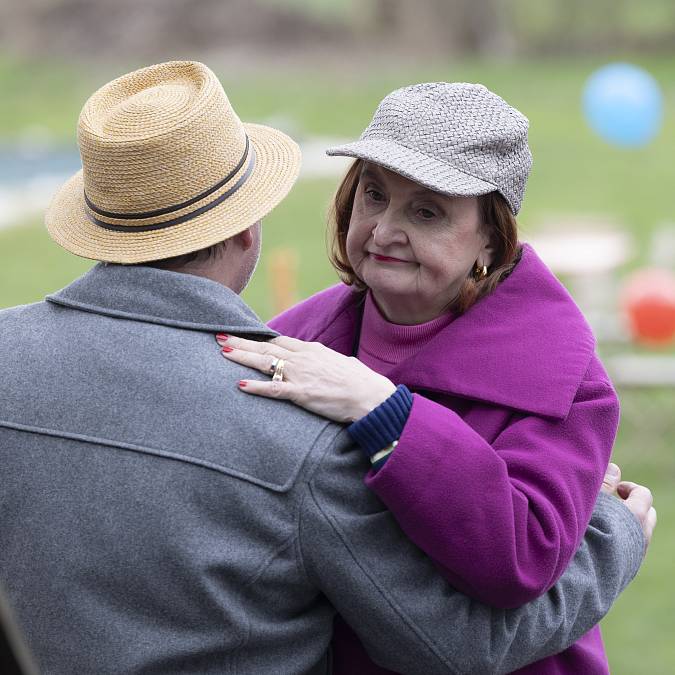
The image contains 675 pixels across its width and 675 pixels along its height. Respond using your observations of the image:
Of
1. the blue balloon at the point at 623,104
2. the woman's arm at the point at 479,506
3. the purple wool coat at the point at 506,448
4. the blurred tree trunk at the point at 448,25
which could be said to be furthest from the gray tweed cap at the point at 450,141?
the blurred tree trunk at the point at 448,25

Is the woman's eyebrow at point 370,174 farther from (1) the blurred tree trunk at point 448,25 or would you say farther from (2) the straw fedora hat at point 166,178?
(1) the blurred tree trunk at point 448,25

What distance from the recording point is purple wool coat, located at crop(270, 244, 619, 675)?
6.00ft

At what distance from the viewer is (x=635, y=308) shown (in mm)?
7629

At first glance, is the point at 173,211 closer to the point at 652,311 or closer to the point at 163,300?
the point at 163,300

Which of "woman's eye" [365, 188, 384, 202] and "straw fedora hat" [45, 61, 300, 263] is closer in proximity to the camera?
"straw fedora hat" [45, 61, 300, 263]

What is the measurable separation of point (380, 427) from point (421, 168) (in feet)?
1.61

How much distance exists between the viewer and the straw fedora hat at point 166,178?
6.22 feet

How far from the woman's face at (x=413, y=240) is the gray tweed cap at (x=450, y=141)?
6 centimetres

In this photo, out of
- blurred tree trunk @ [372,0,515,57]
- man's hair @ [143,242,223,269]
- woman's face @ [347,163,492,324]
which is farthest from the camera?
blurred tree trunk @ [372,0,515,57]

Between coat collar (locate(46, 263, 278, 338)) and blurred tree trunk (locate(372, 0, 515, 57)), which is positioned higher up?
coat collar (locate(46, 263, 278, 338))

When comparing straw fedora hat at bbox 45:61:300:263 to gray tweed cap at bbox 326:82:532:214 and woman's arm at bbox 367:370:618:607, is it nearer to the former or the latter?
gray tweed cap at bbox 326:82:532:214

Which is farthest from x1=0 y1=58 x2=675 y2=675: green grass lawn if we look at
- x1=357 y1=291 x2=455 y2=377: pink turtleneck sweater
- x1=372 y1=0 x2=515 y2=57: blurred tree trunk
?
x1=372 y1=0 x2=515 y2=57: blurred tree trunk

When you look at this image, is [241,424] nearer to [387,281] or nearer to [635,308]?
[387,281]

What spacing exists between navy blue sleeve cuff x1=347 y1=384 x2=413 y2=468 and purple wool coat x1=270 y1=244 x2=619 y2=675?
0.02 metres
